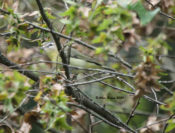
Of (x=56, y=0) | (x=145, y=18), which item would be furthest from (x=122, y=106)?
(x=145, y=18)

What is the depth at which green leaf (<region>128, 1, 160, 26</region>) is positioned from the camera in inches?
55.6

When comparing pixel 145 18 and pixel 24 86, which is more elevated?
pixel 145 18

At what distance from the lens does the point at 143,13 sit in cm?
148

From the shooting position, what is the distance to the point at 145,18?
1435 millimetres

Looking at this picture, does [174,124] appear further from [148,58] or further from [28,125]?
[28,125]

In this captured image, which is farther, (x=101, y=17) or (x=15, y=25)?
(x=15, y=25)

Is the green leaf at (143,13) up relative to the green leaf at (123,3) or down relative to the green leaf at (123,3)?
down

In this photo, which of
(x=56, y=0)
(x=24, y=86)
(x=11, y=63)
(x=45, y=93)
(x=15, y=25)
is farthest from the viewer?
(x=56, y=0)

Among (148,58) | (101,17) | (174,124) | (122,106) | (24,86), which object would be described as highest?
(101,17)

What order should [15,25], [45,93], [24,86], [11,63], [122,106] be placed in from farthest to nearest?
[122,106] → [11,63] → [15,25] → [45,93] → [24,86]

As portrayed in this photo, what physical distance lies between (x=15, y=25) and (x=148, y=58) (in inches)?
35.1

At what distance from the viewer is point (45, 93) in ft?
5.75

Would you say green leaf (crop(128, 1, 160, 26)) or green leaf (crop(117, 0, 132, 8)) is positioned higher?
green leaf (crop(117, 0, 132, 8))

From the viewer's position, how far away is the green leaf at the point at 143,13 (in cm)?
141
